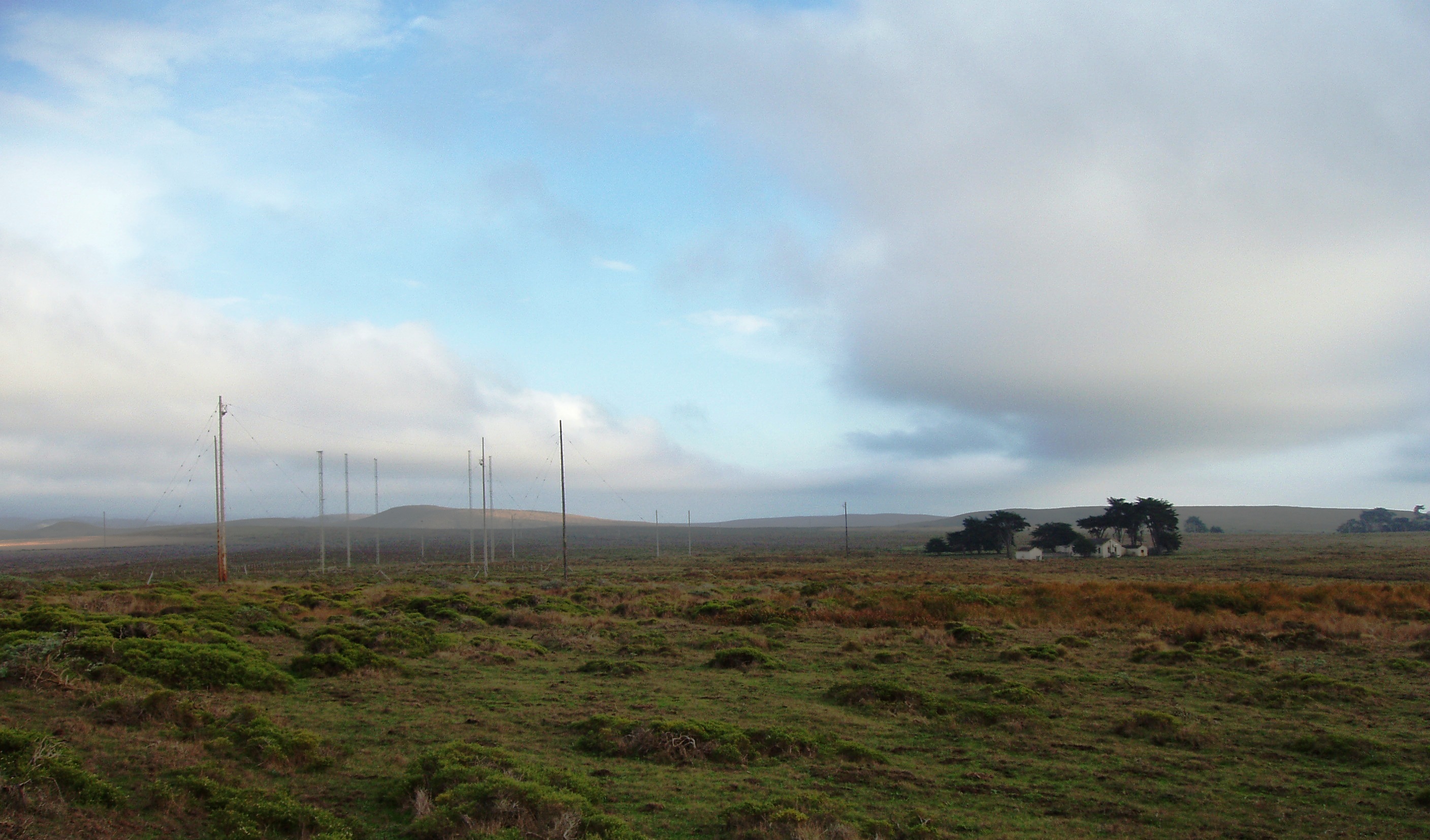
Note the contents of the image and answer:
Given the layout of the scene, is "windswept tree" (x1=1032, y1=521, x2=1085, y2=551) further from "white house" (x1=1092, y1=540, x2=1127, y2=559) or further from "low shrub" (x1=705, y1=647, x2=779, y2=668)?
"low shrub" (x1=705, y1=647, x2=779, y2=668)

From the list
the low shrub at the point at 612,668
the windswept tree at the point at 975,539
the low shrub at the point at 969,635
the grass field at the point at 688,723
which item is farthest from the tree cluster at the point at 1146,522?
the low shrub at the point at 612,668

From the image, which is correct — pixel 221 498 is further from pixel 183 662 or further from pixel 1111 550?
pixel 1111 550

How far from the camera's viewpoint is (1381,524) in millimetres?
169000

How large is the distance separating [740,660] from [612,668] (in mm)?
3267

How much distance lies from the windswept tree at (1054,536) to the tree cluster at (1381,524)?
107931mm

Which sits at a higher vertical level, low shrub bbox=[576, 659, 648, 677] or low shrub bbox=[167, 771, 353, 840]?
low shrub bbox=[167, 771, 353, 840]

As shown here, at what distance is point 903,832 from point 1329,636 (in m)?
22.8

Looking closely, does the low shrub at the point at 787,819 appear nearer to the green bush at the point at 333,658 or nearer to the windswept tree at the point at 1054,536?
the green bush at the point at 333,658

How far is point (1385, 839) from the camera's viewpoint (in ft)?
28.8

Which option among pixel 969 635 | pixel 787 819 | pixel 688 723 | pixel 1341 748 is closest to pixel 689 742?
pixel 688 723

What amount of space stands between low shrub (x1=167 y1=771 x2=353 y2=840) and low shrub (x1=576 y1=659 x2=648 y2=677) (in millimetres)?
9795

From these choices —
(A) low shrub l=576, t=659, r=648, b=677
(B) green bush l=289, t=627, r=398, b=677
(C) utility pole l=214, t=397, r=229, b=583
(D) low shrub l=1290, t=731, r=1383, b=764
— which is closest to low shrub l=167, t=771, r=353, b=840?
(B) green bush l=289, t=627, r=398, b=677

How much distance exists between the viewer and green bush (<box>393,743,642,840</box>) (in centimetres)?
837

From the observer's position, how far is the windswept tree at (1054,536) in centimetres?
9212
